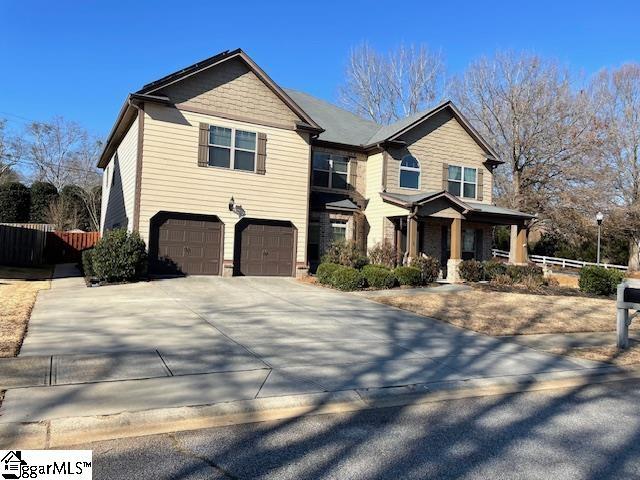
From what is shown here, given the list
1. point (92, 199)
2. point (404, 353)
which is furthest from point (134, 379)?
point (92, 199)

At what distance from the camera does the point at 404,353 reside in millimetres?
7801

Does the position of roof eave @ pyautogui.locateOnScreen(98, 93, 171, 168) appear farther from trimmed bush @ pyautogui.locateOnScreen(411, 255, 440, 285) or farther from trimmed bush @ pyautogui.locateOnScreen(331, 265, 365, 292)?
trimmed bush @ pyautogui.locateOnScreen(411, 255, 440, 285)

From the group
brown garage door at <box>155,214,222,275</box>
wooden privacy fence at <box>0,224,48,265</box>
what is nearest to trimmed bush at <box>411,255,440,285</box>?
brown garage door at <box>155,214,222,275</box>

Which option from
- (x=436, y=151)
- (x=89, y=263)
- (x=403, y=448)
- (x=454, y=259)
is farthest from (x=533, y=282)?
(x=403, y=448)

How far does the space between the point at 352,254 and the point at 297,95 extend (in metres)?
11.1

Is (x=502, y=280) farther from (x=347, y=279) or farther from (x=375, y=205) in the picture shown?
(x=347, y=279)

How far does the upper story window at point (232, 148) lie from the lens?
17.4m

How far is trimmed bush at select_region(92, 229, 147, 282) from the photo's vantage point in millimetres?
14555

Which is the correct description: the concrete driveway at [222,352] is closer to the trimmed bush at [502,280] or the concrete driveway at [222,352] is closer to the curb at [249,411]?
the curb at [249,411]

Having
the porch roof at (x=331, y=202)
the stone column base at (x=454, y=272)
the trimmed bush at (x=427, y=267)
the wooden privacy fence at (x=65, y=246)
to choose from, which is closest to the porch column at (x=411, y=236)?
the trimmed bush at (x=427, y=267)

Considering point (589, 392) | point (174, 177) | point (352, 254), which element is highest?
point (174, 177)

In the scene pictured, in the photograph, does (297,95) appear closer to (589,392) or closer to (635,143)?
(589,392)

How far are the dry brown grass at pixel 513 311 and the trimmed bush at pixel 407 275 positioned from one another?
70.6 inches

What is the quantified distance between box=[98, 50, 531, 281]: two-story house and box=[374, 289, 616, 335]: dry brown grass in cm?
465
